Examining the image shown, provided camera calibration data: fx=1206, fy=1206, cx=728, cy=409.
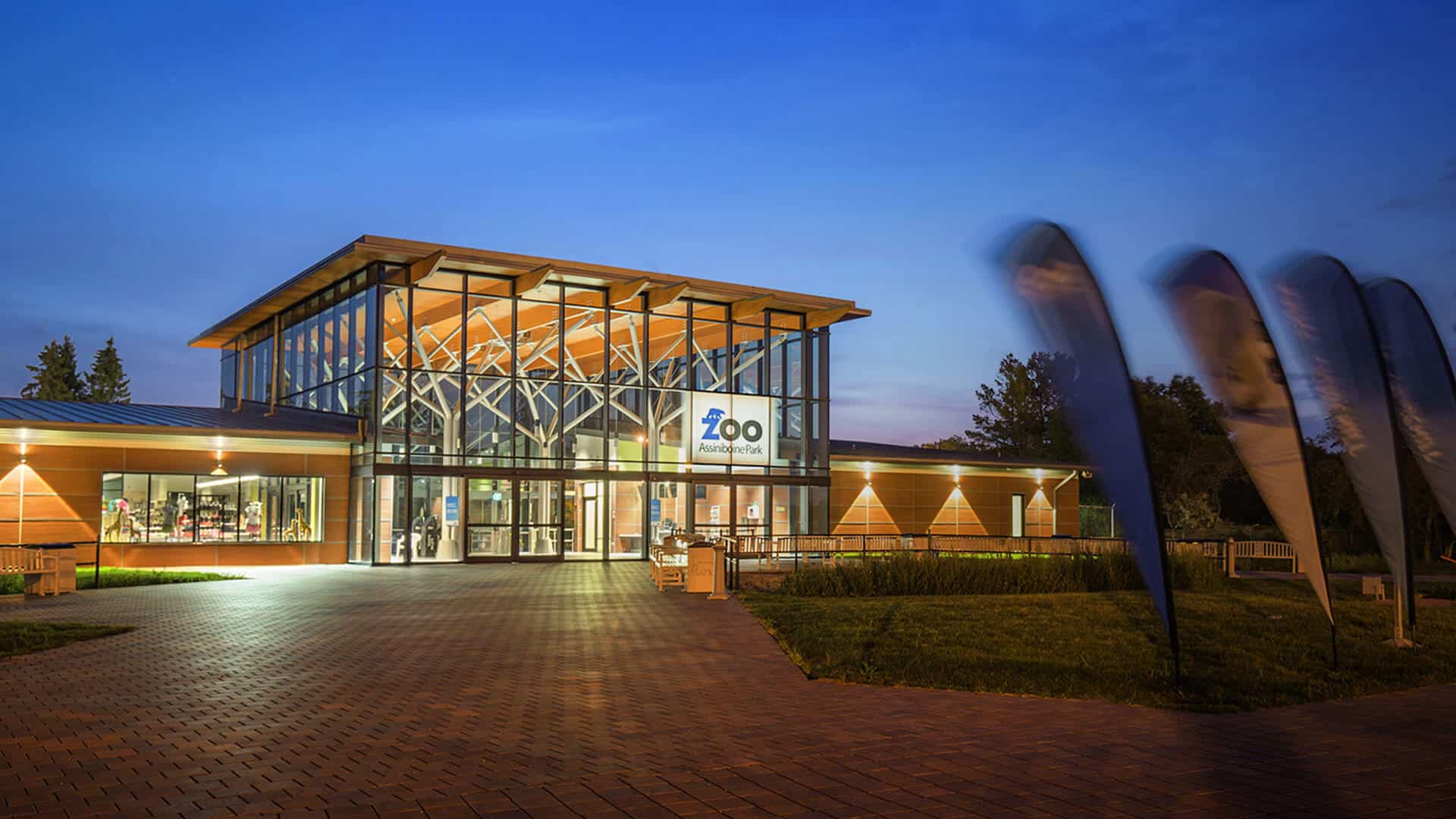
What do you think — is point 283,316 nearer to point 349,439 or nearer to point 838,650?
point 349,439

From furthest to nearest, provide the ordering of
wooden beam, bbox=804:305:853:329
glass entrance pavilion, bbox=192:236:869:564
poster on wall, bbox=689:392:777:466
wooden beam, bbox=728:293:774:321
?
wooden beam, bbox=804:305:853:329 < wooden beam, bbox=728:293:774:321 < poster on wall, bbox=689:392:777:466 < glass entrance pavilion, bbox=192:236:869:564

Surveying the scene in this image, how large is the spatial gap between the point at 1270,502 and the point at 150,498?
24779 mm

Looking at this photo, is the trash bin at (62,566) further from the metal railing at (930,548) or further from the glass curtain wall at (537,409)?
the metal railing at (930,548)

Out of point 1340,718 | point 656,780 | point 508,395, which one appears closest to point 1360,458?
point 1340,718

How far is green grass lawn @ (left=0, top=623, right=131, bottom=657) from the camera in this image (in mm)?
12227

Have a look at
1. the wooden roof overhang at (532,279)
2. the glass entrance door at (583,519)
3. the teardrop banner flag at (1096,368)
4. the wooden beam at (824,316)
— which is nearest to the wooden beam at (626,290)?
the wooden roof overhang at (532,279)

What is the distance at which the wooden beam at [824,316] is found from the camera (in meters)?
36.2

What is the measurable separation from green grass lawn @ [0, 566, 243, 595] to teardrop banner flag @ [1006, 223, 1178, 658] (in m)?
17.6

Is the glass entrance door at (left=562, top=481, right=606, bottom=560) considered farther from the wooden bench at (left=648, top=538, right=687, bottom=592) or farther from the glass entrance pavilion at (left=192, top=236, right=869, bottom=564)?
the wooden bench at (left=648, top=538, right=687, bottom=592)

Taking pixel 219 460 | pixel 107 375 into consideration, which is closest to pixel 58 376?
pixel 107 375

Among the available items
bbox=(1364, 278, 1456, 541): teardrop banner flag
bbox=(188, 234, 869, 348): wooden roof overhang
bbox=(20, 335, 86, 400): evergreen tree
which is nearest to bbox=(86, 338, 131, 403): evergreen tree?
bbox=(20, 335, 86, 400): evergreen tree

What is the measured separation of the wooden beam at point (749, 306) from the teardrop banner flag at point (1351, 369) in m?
22.5

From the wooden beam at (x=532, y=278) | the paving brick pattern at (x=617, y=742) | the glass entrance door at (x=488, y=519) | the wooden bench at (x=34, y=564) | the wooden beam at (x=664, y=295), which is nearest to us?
the paving brick pattern at (x=617, y=742)

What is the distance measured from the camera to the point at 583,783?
6469 millimetres
